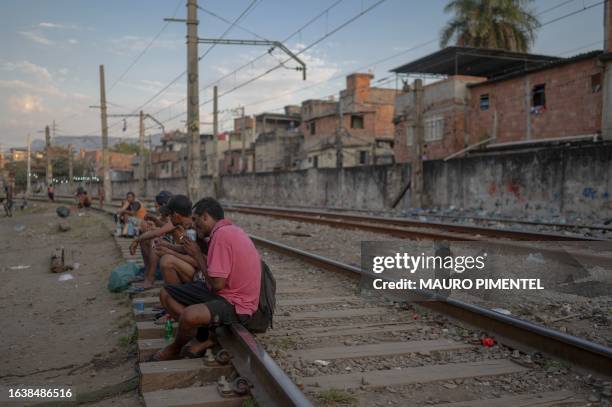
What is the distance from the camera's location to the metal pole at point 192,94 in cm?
1598

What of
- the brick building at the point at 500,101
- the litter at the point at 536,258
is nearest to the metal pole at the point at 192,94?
the brick building at the point at 500,101

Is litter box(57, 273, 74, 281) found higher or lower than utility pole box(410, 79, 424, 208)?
lower

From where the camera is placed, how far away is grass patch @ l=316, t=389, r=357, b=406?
3.30 meters

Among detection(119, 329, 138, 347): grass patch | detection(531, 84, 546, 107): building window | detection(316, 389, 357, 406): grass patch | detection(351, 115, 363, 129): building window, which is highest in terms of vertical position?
detection(351, 115, 363, 129): building window

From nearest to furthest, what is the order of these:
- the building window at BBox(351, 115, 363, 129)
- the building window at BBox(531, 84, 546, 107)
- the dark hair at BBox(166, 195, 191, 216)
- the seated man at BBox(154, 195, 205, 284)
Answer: the seated man at BBox(154, 195, 205, 284), the dark hair at BBox(166, 195, 191, 216), the building window at BBox(531, 84, 546, 107), the building window at BBox(351, 115, 363, 129)

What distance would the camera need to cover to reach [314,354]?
13.9 ft

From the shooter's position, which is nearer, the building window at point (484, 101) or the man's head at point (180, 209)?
the man's head at point (180, 209)

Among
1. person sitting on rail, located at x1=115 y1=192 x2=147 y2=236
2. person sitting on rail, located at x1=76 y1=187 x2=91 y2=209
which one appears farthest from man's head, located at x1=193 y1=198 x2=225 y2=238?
person sitting on rail, located at x1=76 y1=187 x2=91 y2=209

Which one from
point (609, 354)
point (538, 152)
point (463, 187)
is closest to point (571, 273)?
point (609, 354)

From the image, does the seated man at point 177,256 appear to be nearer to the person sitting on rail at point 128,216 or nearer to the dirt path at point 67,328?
the dirt path at point 67,328

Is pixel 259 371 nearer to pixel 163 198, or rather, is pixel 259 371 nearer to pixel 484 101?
pixel 163 198

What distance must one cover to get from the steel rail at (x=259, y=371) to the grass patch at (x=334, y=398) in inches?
10.4

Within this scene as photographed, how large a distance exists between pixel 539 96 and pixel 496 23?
11.3m

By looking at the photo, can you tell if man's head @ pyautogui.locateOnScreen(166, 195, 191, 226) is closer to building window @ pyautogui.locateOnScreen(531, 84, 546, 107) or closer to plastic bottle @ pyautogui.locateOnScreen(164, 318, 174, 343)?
plastic bottle @ pyautogui.locateOnScreen(164, 318, 174, 343)
